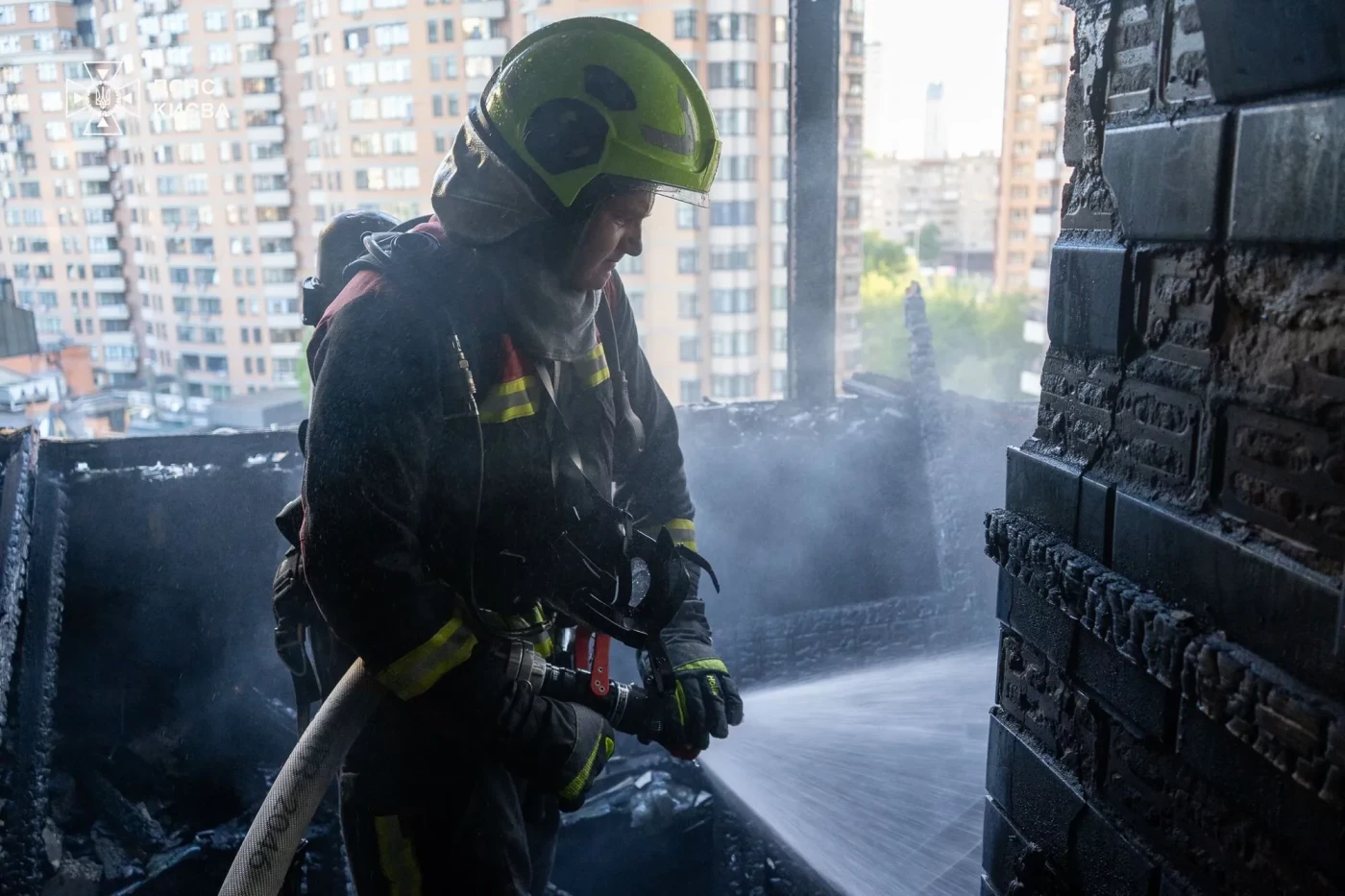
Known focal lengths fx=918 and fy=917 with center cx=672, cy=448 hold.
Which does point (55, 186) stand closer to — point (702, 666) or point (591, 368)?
point (591, 368)

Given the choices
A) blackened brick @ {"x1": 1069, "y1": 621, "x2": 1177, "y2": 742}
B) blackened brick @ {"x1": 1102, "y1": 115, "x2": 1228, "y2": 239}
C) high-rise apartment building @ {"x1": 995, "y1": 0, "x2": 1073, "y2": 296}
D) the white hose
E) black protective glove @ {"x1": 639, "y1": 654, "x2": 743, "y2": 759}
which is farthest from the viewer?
high-rise apartment building @ {"x1": 995, "y1": 0, "x2": 1073, "y2": 296}

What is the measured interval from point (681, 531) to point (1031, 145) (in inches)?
1104

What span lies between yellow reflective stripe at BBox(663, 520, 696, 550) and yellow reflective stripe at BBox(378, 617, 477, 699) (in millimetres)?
860

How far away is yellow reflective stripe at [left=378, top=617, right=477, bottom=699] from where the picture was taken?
195cm

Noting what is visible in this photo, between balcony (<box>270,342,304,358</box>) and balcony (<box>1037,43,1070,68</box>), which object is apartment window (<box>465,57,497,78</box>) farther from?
balcony (<box>1037,43,1070,68</box>)

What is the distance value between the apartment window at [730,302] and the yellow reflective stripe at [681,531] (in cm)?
1566

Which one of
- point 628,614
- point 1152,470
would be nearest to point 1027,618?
point 1152,470

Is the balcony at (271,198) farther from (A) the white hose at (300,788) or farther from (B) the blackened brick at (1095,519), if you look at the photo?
(B) the blackened brick at (1095,519)

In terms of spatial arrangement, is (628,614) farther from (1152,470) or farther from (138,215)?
(138,215)

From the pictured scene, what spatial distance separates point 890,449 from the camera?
Result: 620 cm

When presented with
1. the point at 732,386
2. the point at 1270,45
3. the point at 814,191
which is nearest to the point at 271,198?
the point at 814,191

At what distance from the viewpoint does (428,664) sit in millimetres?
1955

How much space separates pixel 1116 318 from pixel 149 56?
9.38 m

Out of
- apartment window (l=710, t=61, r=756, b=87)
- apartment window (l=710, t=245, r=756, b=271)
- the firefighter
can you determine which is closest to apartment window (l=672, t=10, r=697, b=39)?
apartment window (l=710, t=61, r=756, b=87)
